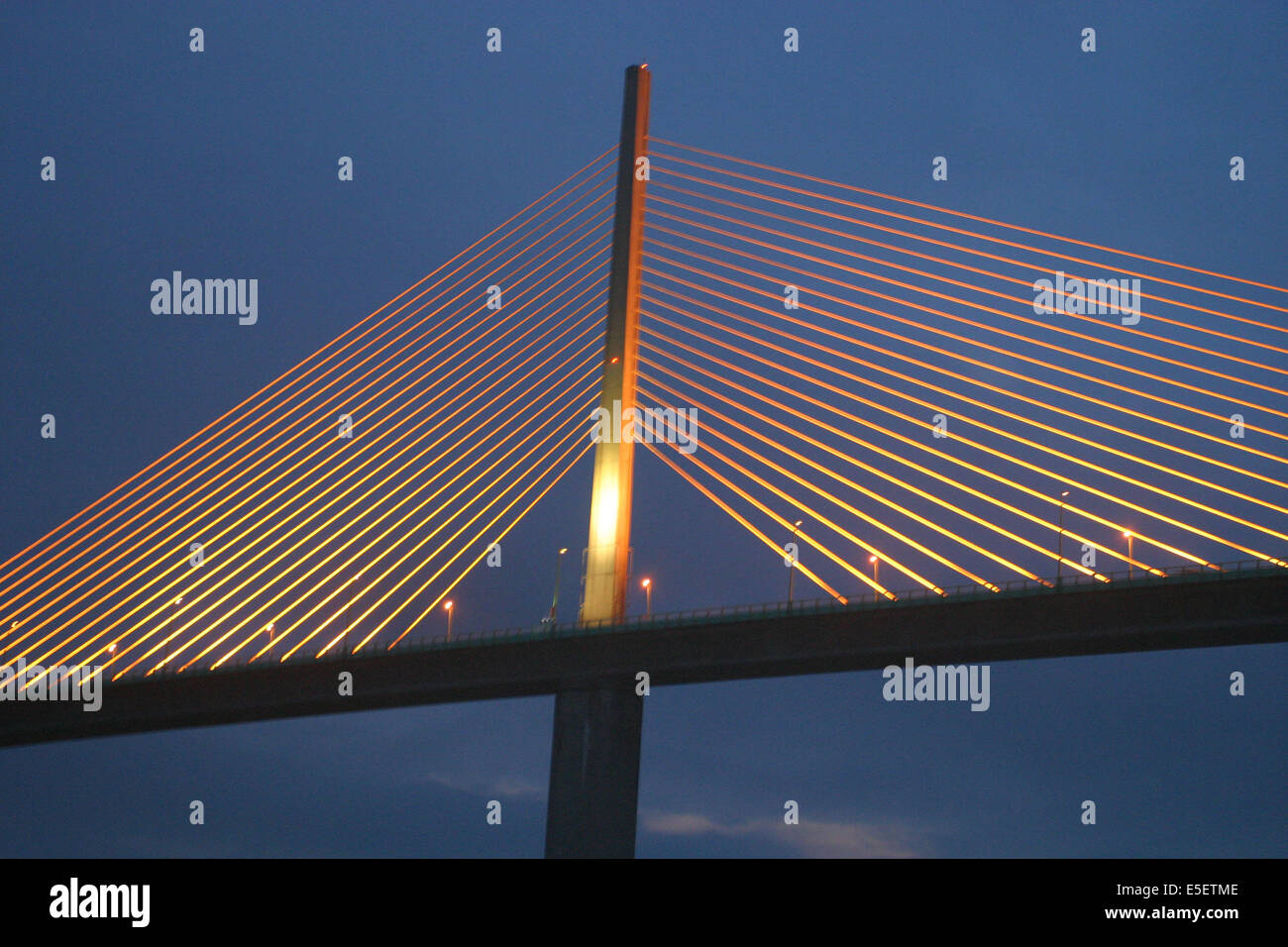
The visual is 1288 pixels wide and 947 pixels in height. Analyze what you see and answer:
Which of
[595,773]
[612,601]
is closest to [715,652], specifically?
[612,601]

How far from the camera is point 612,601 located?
43.2 metres

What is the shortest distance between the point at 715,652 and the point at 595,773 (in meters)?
4.26

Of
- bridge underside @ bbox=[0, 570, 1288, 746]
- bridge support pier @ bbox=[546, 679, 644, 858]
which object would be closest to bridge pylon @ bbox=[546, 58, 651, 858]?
bridge support pier @ bbox=[546, 679, 644, 858]

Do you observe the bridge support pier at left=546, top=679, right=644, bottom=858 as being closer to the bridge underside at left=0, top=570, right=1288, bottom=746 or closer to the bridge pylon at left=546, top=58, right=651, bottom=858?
the bridge pylon at left=546, top=58, right=651, bottom=858

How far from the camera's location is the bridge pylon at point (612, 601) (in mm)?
40875

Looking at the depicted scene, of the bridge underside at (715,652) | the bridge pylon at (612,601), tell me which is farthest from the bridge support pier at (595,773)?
the bridge underside at (715,652)

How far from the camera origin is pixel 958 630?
39.2 m

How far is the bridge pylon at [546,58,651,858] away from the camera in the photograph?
40.9 m

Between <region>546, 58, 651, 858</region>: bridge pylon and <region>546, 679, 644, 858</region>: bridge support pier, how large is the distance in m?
0.02

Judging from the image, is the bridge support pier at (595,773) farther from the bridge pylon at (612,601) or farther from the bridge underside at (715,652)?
the bridge underside at (715,652)

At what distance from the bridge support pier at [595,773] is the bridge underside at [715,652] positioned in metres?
0.58
